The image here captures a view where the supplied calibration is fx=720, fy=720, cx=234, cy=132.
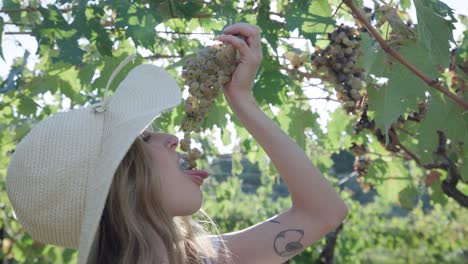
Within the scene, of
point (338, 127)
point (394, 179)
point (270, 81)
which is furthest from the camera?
point (394, 179)

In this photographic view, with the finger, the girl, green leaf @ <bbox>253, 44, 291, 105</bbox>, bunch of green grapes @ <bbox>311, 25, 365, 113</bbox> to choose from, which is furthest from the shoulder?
green leaf @ <bbox>253, 44, 291, 105</bbox>

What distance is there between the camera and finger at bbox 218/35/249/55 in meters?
1.84

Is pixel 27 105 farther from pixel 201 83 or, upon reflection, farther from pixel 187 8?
pixel 201 83

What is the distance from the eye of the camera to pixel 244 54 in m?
1.88

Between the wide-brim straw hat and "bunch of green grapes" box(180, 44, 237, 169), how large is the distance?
0.19 feet

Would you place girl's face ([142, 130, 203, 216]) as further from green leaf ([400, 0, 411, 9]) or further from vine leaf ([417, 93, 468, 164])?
green leaf ([400, 0, 411, 9])

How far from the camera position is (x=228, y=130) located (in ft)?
15.6

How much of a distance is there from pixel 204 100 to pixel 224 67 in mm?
117

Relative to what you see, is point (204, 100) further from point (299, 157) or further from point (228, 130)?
point (228, 130)

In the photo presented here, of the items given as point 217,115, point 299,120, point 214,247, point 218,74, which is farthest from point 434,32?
point 299,120

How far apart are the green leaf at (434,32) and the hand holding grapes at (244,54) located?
42cm

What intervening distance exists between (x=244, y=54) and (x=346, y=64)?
0.63 meters

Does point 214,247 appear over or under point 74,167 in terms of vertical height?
under

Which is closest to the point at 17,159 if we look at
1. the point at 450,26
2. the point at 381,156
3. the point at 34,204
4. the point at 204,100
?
the point at 34,204
